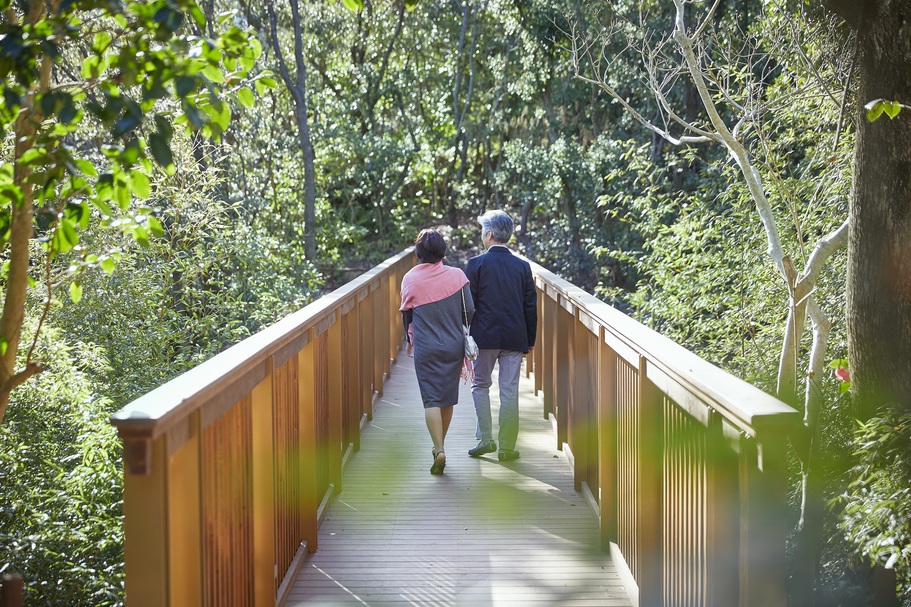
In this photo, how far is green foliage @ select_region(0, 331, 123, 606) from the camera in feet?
13.2

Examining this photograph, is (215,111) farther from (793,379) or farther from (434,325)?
(793,379)

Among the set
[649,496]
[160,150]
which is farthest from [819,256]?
[160,150]

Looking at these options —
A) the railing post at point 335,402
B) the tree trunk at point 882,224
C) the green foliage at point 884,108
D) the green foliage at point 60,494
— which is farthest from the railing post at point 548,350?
the green foliage at point 884,108

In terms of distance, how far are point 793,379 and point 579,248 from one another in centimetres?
1270

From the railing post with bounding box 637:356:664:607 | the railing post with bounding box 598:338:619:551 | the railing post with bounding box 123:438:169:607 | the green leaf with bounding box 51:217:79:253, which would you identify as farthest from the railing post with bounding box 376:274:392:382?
the railing post with bounding box 123:438:169:607

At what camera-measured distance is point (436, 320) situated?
5742 millimetres

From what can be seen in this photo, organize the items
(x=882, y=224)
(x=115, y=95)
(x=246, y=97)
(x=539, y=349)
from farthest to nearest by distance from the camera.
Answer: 1. (x=539, y=349)
2. (x=882, y=224)
3. (x=246, y=97)
4. (x=115, y=95)

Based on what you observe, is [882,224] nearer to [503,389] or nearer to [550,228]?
[503,389]

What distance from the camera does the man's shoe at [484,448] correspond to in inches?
248

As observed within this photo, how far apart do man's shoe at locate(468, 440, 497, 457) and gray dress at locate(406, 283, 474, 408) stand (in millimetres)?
648

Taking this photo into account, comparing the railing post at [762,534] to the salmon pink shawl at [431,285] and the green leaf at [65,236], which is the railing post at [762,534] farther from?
the salmon pink shawl at [431,285]

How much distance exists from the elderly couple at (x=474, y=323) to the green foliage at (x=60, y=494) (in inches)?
73.3

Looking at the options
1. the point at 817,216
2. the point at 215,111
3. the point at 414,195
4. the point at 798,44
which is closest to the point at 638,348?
the point at 215,111

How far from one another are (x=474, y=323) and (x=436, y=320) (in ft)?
1.29
